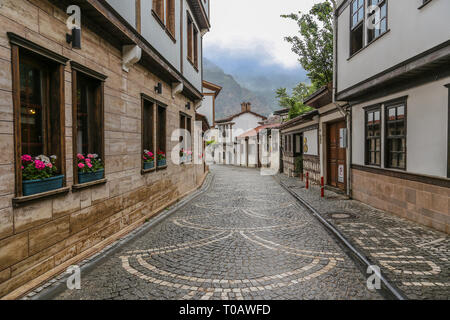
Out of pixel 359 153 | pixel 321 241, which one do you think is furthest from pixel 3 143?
pixel 359 153

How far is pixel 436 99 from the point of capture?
233 inches

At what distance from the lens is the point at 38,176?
12.2 feet

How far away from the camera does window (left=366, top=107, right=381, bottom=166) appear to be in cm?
837

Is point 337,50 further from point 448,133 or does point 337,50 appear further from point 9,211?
point 9,211

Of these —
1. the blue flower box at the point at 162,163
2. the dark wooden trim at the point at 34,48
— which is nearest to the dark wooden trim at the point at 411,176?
the blue flower box at the point at 162,163

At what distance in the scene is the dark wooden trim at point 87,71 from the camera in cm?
448

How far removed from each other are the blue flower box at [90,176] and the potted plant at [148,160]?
214cm

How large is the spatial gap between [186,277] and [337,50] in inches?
387

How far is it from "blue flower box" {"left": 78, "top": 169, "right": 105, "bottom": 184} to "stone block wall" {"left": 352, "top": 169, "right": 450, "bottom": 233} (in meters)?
6.62

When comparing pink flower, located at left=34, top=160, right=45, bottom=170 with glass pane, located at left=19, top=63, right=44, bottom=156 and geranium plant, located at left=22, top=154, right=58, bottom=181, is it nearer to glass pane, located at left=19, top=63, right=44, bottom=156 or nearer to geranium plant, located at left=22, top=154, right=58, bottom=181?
geranium plant, located at left=22, top=154, right=58, bottom=181

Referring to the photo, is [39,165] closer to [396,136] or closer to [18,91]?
[18,91]

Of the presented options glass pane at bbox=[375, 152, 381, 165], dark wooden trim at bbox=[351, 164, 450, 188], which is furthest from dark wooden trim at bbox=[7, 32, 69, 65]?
glass pane at bbox=[375, 152, 381, 165]

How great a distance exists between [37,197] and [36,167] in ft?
1.26

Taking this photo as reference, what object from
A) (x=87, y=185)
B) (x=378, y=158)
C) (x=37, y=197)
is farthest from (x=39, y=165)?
(x=378, y=158)
